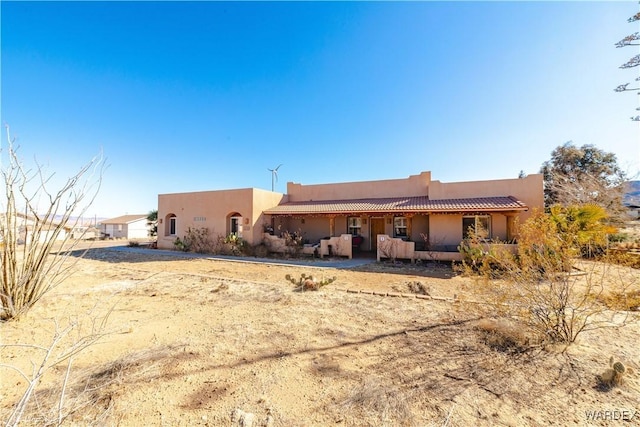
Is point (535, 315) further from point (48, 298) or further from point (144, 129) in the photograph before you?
point (144, 129)

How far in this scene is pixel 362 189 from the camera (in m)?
19.4

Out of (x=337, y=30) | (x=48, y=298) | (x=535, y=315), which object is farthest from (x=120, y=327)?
(x=337, y=30)

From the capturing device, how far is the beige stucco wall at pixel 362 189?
17.9 m

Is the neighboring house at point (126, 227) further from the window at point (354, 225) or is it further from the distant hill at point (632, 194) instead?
the distant hill at point (632, 194)

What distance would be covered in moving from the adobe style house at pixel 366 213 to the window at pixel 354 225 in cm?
7

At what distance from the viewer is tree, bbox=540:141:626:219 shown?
67.1 ft

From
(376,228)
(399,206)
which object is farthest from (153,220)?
(399,206)

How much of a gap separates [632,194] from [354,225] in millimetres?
24433

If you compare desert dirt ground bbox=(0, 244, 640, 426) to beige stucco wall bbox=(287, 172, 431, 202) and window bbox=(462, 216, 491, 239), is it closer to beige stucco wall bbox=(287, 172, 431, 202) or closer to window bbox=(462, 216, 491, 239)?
window bbox=(462, 216, 491, 239)

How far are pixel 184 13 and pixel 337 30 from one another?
720 cm

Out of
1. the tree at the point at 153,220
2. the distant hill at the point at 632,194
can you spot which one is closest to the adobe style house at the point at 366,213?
the tree at the point at 153,220

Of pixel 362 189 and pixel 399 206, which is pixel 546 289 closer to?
pixel 399 206

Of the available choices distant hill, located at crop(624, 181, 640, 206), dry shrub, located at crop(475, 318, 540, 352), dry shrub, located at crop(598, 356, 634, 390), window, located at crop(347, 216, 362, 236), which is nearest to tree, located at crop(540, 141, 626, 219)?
distant hill, located at crop(624, 181, 640, 206)

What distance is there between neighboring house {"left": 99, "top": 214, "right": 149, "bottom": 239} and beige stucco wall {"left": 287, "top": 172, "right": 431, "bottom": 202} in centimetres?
3238
